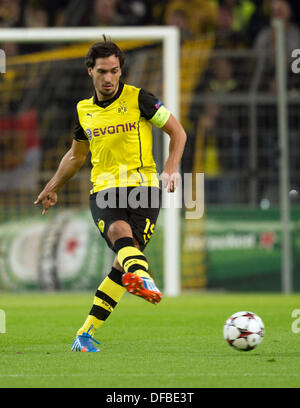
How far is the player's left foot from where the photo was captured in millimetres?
6605

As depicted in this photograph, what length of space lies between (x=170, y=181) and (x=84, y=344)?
4.39ft

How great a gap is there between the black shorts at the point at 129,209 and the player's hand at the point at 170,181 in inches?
11.3

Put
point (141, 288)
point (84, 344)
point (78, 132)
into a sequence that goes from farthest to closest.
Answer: point (78, 132), point (84, 344), point (141, 288)

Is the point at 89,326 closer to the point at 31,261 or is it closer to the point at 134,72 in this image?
the point at 31,261

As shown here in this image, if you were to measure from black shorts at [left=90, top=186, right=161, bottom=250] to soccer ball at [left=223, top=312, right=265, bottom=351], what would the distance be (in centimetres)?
86

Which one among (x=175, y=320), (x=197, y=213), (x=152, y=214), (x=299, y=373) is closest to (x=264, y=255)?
(x=197, y=213)

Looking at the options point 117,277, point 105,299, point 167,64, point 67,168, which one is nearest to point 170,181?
point 117,277

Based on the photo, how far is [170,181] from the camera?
6.29 meters

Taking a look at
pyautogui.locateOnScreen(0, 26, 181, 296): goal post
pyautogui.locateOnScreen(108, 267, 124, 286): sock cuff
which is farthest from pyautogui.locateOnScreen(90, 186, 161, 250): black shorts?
pyautogui.locateOnScreen(0, 26, 181, 296): goal post

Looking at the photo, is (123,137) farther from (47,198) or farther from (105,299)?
(105,299)

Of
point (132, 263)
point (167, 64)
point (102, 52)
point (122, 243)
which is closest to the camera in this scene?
point (132, 263)

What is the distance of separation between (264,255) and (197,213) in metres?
1.19

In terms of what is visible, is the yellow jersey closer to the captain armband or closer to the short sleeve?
the captain armband

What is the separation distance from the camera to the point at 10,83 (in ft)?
50.7
